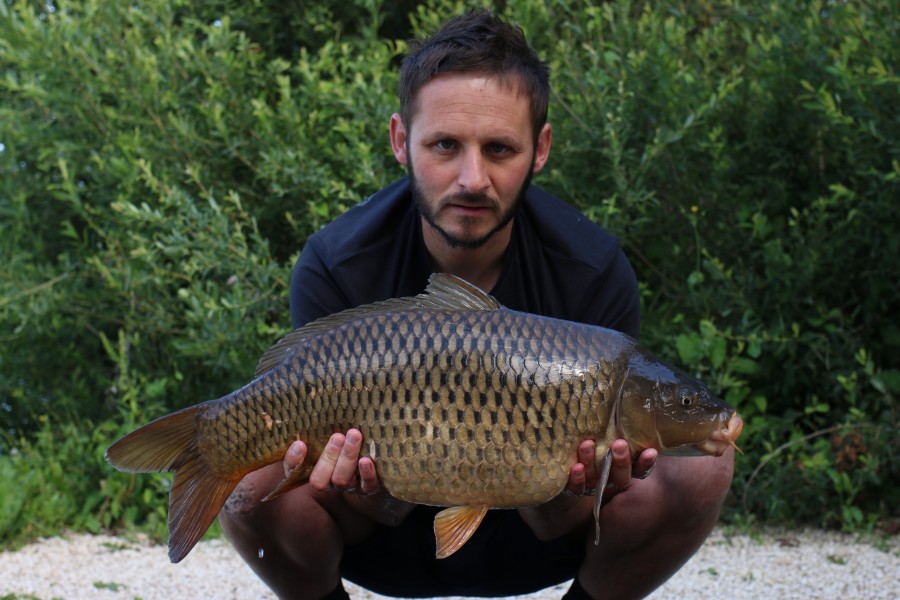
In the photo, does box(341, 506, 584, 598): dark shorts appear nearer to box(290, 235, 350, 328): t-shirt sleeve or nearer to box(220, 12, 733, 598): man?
box(220, 12, 733, 598): man

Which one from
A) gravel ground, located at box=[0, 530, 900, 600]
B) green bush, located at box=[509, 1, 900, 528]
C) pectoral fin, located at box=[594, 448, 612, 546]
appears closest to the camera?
pectoral fin, located at box=[594, 448, 612, 546]

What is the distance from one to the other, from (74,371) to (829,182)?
2605mm

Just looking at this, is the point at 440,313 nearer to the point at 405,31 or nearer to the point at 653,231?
the point at 653,231

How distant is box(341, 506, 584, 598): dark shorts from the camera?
213 cm

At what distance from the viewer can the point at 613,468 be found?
1.77 metres

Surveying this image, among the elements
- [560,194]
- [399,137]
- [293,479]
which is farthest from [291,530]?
[560,194]

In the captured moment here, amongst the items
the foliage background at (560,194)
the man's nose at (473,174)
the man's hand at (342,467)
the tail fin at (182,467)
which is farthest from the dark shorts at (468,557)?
the foliage background at (560,194)

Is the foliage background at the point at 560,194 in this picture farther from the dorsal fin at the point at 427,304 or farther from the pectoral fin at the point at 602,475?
the pectoral fin at the point at 602,475

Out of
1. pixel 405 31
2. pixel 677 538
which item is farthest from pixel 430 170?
pixel 405 31

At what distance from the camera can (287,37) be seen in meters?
4.32

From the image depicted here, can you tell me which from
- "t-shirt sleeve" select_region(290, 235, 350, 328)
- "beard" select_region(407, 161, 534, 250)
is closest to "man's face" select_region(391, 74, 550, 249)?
"beard" select_region(407, 161, 534, 250)

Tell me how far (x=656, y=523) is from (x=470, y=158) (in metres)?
0.75

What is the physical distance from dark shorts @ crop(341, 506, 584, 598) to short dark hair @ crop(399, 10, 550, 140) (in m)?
0.79

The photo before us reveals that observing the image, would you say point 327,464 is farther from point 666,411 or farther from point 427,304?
point 666,411
